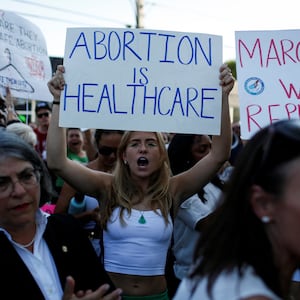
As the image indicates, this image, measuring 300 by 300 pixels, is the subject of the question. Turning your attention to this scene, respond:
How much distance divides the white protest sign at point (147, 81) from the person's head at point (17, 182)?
84 centimetres

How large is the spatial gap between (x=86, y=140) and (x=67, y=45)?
354 cm

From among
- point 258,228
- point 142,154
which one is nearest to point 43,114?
point 142,154

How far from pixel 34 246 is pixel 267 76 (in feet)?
5.58

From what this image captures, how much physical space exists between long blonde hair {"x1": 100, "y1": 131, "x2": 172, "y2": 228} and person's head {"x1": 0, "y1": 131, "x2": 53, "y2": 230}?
74 centimetres

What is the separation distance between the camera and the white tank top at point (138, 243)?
8.37ft

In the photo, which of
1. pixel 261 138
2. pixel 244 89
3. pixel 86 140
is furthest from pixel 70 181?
pixel 86 140

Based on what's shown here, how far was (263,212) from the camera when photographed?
1.21 meters

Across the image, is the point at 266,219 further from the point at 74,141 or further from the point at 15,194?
the point at 74,141

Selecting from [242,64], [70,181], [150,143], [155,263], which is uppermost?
[242,64]

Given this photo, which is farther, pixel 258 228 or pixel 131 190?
pixel 131 190

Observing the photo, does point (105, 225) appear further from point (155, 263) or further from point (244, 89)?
point (244, 89)

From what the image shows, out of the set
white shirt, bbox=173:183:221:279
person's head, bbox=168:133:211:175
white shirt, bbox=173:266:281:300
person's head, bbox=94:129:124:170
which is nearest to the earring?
white shirt, bbox=173:266:281:300

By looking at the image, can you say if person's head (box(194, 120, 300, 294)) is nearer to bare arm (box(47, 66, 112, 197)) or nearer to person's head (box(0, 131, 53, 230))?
person's head (box(0, 131, 53, 230))

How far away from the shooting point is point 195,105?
9.16 feet
